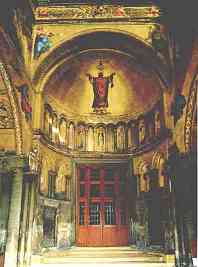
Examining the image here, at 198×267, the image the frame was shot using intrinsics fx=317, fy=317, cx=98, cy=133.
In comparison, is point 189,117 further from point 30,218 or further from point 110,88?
point 30,218

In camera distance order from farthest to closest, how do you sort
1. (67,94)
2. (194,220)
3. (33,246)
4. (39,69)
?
1. (67,94)
2. (39,69)
3. (33,246)
4. (194,220)

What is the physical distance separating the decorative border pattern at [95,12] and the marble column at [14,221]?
7157 millimetres

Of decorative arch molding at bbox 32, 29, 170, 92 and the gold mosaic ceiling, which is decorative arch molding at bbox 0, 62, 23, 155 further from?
the gold mosaic ceiling

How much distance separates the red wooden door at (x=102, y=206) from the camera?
1471cm

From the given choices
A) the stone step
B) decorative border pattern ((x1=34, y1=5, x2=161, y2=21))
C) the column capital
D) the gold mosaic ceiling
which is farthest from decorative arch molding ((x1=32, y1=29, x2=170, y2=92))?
the stone step

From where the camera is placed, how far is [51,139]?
1418cm

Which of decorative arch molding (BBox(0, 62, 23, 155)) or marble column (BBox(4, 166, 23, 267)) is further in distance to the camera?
decorative arch molding (BBox(0, 62, 23, 155))

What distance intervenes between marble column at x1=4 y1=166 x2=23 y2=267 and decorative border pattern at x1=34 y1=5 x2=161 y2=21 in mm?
7157

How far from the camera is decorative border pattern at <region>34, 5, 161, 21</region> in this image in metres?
13.7

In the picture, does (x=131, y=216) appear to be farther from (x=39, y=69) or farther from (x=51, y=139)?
(x=39, y=69)

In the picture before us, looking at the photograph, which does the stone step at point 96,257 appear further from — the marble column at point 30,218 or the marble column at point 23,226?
the marble column at point 23,226

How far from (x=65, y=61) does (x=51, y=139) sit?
3.51 m

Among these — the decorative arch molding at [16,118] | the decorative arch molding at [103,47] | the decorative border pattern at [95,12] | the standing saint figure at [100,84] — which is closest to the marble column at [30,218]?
the decorative arch molding at [16,118]

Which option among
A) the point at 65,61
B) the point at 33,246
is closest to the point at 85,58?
the point at 65,61
